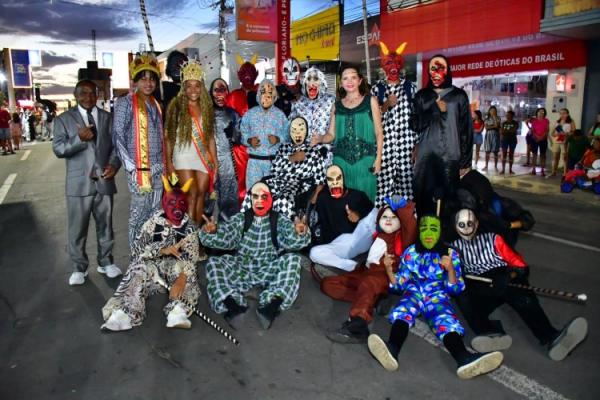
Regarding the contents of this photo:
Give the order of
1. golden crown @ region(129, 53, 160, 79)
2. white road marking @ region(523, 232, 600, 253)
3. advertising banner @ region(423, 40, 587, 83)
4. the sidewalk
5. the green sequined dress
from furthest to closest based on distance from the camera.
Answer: advertising banner @ region(423, 40, 587, 83) < the sidewalk < white road marking @ region(523, 232, 600, 253) < the green sequined dress < golden crown @ region(129, 53, 160, 79)

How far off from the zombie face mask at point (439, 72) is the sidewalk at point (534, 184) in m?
5.61

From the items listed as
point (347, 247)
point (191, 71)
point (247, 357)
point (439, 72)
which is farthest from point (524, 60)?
point (247, 357)

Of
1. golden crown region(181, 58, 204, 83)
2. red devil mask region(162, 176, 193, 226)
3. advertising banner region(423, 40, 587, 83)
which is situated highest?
advertising banner region(423, 40, 587, 83)

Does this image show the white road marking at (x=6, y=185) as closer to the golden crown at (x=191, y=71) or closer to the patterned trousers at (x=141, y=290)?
the golden crown at (x=191, y=71)

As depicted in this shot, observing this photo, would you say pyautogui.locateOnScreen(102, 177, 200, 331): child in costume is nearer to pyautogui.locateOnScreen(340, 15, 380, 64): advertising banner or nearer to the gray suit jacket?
the gray suit jacket

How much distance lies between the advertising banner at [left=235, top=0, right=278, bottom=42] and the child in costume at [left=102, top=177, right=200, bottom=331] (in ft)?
42.2

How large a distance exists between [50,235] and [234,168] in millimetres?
3171

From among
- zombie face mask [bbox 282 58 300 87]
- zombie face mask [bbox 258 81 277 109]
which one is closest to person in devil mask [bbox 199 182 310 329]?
zombie face mask [bbox 258 81 277 109]

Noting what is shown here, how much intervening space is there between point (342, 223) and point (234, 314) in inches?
67.5

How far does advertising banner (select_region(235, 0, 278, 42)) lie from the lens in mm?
16062

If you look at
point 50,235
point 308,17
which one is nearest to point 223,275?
point 50,235

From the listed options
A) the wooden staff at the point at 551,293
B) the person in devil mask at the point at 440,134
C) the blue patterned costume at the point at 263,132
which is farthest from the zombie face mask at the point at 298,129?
the wooden staff at the point at 551,293

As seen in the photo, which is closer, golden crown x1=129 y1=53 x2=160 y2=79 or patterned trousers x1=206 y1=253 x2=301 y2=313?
patterned trousers x1=206 y1=253 x2=301 y2=313

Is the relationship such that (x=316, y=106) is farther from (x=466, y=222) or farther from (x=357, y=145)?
(x=466, y=222)
